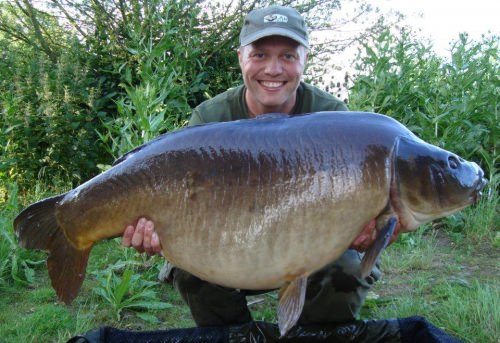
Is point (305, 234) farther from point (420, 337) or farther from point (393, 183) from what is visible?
point (420, 337)

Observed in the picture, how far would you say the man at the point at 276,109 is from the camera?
1.91m

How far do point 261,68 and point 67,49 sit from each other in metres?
3.22

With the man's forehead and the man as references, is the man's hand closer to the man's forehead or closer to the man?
the man

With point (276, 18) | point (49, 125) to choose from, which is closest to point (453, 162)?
point (276, 18)

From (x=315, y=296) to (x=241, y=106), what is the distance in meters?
0.87

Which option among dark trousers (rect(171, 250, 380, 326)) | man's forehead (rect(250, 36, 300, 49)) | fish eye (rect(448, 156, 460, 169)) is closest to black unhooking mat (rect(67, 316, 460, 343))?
dark trousers (rect(171, 250, 380, 326))

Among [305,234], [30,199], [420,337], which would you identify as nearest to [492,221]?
[420,337]

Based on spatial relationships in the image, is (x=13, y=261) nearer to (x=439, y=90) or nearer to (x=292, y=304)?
(x=292, y=304)

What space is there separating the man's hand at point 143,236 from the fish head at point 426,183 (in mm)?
709

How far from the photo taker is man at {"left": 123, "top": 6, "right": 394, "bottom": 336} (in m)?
1.91

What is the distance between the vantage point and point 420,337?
5.76ft

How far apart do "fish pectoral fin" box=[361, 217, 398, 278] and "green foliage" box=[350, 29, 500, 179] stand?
87.2 inches

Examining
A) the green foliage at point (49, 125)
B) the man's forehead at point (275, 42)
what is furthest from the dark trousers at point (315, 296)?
the green foliage at point (49, 125)

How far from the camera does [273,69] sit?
2055mm
